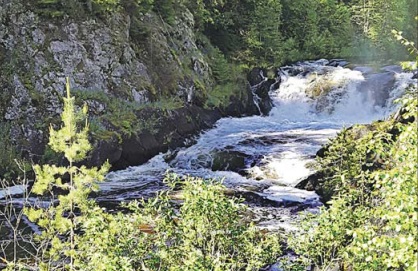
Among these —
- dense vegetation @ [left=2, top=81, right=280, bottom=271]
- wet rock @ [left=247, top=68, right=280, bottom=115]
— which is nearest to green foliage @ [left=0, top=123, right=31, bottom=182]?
dense vegetation @ [left=2, top=81, right=280, bottom=271]

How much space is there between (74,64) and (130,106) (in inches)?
96.9

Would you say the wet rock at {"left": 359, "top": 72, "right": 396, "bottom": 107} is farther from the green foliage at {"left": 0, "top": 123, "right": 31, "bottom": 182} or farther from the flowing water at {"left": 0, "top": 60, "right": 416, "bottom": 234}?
the green foliage at {"left": 0, "top": 123, "right": 31, "bottom": 182}

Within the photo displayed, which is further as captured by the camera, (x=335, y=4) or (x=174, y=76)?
(x=335, y=4)

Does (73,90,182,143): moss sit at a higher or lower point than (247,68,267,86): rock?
lower

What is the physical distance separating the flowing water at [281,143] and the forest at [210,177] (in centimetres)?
71

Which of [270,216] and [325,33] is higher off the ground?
[325,33]

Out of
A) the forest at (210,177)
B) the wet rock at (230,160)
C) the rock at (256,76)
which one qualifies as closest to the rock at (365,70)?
the forest at (210,177)

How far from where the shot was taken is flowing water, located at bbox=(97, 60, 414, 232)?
14.0 meters

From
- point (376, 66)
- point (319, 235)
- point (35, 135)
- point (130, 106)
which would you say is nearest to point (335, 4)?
point (376, 66)

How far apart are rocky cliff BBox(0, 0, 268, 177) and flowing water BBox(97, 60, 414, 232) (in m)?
1.20

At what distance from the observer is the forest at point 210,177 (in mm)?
4973

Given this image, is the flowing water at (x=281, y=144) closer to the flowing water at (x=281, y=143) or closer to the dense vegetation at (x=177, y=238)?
the flowing water at (x=281, y=143)

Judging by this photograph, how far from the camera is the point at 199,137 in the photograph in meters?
20.5

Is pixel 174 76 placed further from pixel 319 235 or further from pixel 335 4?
pixel 335 4
